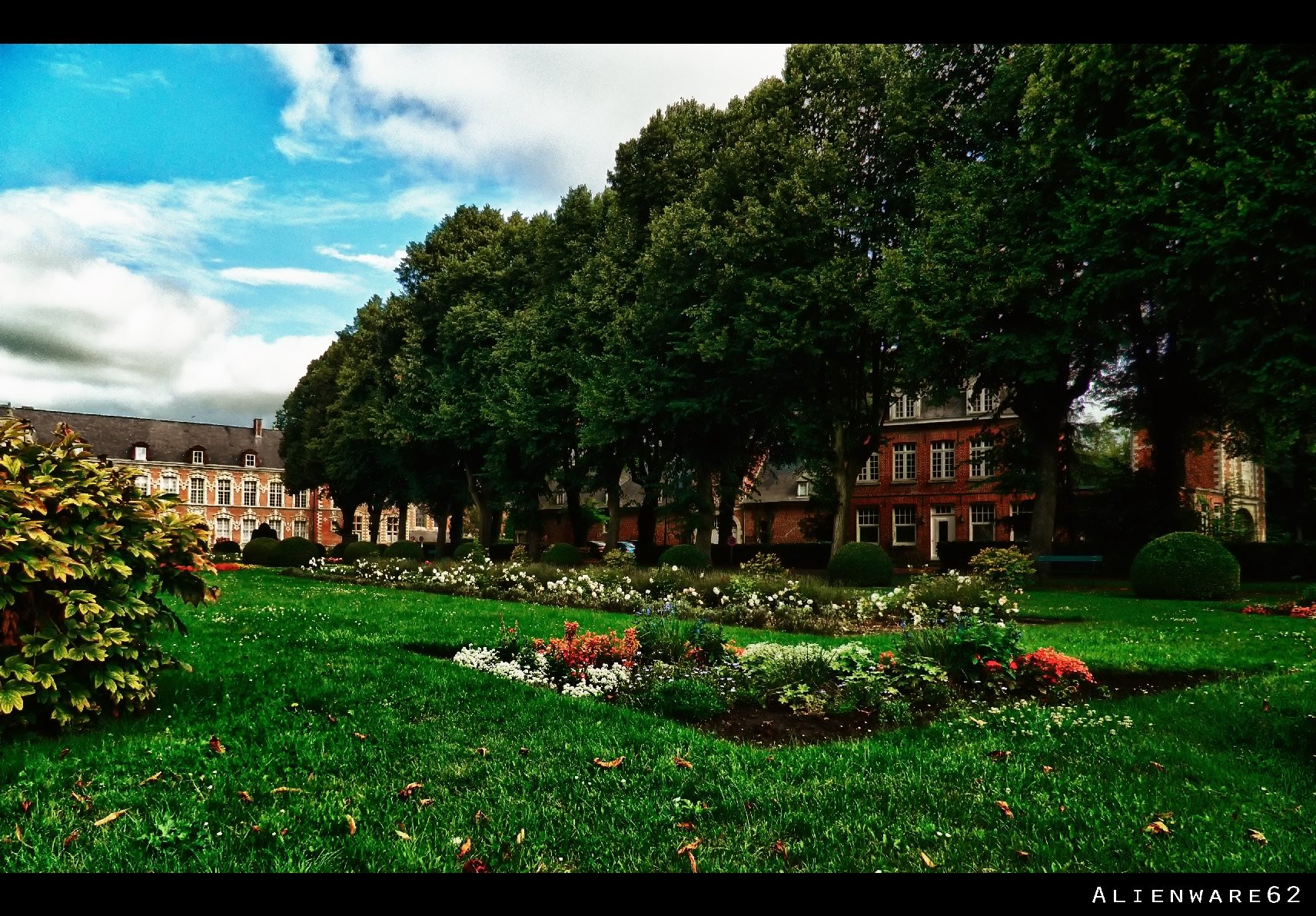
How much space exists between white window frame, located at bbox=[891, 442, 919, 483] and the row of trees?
620 inches

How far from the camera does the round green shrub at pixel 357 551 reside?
108 ft

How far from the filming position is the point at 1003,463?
99.7ft

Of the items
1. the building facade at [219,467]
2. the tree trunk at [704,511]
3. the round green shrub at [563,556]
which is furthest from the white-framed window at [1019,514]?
the building facade at [219,467]

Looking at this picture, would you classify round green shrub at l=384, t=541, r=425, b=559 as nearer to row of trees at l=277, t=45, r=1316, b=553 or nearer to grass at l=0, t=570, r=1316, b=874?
row of trees at l=277, t=45, r=1316, b=553

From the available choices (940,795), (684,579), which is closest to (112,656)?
(940,795)

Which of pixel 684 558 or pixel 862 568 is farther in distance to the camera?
pixel 684 558

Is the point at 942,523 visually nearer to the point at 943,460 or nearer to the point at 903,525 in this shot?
the point at 903,525

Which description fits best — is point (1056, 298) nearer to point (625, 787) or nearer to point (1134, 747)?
point (1134, 747)

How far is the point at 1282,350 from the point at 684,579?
14.9 metres

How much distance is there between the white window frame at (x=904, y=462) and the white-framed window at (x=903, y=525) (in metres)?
1.73

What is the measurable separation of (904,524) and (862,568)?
25.5m

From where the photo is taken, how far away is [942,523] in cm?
4497

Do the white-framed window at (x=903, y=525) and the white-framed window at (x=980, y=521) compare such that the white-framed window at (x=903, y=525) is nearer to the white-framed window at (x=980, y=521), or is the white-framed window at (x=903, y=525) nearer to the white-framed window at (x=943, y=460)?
the white-framed window at (x=943, y=460)

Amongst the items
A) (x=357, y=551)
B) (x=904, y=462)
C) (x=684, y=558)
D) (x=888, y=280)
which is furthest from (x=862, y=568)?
(x=904, y=462)
